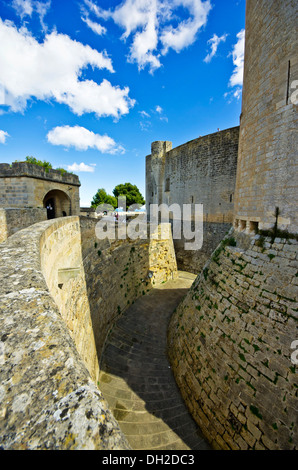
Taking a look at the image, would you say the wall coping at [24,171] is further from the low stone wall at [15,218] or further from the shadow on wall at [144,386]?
the shadow on wall at [144,386]

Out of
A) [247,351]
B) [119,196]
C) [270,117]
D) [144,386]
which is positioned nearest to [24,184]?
[144,386]

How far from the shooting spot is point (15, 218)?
26.5 ft

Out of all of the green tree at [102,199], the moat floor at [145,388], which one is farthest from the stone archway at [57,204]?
the green tree at [102,199]

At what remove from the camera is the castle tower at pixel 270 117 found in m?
3.47

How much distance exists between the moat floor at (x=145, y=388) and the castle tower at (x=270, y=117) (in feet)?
15.2

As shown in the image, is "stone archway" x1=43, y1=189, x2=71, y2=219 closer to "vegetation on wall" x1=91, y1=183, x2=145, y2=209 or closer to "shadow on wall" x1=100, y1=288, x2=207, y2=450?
"shadow on wall" x1=100, y1=288, x2=207, y2=450

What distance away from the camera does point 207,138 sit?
11.9 meters

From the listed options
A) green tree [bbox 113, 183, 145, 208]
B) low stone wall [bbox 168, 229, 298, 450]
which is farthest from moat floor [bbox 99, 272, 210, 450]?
green tree [bbox 113, 183, 145, 208]

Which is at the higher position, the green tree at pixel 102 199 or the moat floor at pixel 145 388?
the green tree at pixel 102 199

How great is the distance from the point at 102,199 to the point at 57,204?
64.6 ft

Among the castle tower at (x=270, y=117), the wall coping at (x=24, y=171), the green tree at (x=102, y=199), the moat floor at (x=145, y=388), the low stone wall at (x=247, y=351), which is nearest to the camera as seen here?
the low stone wall at (x=247, y=351)

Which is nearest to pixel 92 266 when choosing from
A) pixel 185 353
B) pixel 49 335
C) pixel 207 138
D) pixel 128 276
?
pixel 128 276

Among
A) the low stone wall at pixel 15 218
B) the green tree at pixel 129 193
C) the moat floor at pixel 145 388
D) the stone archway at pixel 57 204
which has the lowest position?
the moat floor at pixel 145 388

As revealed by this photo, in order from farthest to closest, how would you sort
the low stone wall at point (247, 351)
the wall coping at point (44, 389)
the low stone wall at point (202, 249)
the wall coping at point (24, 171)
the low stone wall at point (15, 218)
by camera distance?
the low stone wall at point (202, 249), the wall coping at point (24, 171), the low stone wall at point (15, 218), the low stone wall at point (247, 351), the wall coping at point (44, 389)
